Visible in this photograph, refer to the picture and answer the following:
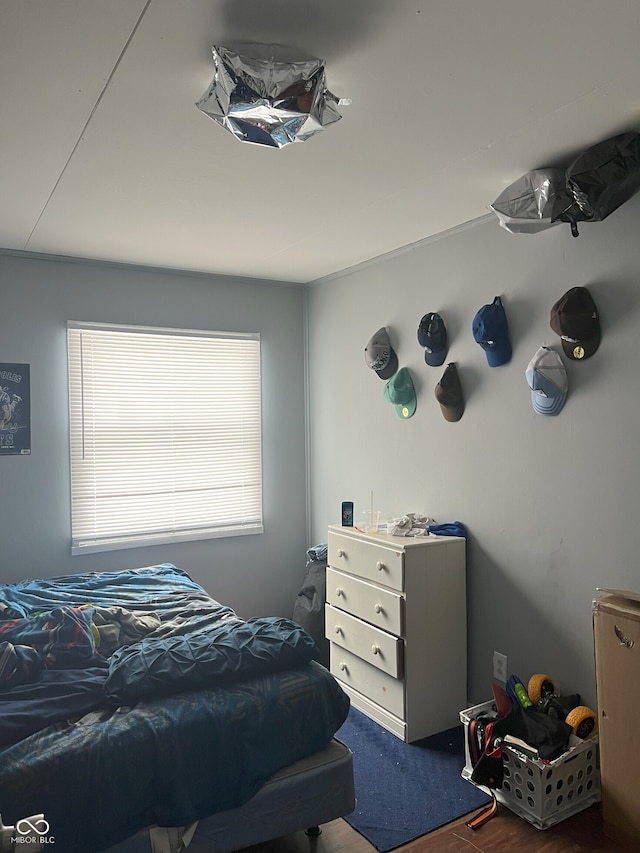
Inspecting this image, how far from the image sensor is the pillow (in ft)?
6.87

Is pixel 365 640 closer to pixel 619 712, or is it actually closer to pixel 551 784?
pixel 551 784

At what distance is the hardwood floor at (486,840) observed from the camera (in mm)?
2213

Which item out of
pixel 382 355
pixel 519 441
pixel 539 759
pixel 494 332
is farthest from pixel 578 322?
pixel 539 759

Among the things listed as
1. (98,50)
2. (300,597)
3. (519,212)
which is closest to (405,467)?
(300,597)

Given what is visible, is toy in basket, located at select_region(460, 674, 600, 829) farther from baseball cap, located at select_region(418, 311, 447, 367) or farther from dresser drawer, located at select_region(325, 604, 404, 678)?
baseball cap, located at select_region(418, 311, 447, 367)

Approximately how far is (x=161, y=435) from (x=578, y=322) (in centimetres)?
262

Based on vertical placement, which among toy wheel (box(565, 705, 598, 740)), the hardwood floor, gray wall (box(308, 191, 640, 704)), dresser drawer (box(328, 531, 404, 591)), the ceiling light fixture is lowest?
the hardwood floor

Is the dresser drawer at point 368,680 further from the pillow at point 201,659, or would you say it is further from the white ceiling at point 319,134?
the white ceiling at point 319,134

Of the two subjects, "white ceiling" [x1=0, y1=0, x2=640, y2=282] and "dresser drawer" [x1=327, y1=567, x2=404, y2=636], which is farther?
"dresser drawer" [x1=327, y1=567, x2=404, y2=636]

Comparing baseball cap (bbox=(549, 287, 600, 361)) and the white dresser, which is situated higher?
baseball cap (bbox=(549, 287, 600, 361))

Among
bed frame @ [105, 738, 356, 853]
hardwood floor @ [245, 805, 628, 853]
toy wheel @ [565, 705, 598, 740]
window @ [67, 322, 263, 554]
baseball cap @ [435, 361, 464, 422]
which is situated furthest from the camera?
window @ [67, 322, 263, 554]

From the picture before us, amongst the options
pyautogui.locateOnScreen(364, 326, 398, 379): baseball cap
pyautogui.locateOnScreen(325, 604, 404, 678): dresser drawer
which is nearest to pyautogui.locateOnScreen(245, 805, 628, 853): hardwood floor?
pyautogui.locateOnScreen(325, 604, 404, 678): dresser drawer

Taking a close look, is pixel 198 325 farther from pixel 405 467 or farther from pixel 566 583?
pixel 566 583

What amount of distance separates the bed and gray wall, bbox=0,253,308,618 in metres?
1.32
